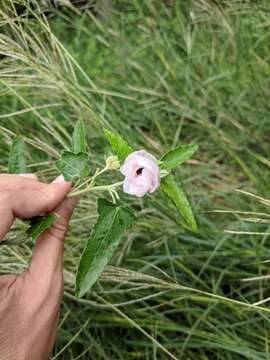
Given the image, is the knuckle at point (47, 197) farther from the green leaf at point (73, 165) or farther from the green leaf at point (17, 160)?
the green leaf at point (17, 160)

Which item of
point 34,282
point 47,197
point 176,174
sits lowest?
point 176,174

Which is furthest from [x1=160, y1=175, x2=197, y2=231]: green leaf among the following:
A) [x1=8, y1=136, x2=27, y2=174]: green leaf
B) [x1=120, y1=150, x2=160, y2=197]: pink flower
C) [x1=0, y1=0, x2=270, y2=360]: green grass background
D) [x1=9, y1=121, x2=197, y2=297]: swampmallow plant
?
[x1=8, y1=136, x2=27, y2=174]: green leaf

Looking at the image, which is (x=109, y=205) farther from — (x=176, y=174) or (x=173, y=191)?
(x=176, y=174)

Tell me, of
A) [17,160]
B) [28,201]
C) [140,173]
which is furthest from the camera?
[17,160]

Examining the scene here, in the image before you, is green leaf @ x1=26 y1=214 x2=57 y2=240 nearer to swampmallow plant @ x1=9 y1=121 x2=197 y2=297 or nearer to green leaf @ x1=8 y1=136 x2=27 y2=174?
swampmallow plant @ x1=9 y1=121 x2=197 y2=297

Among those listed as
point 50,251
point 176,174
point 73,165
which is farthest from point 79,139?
point 176,174

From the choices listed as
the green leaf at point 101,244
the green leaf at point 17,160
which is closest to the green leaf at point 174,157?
the green leaf at point 101,244

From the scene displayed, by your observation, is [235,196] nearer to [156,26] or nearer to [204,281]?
[204,281]
